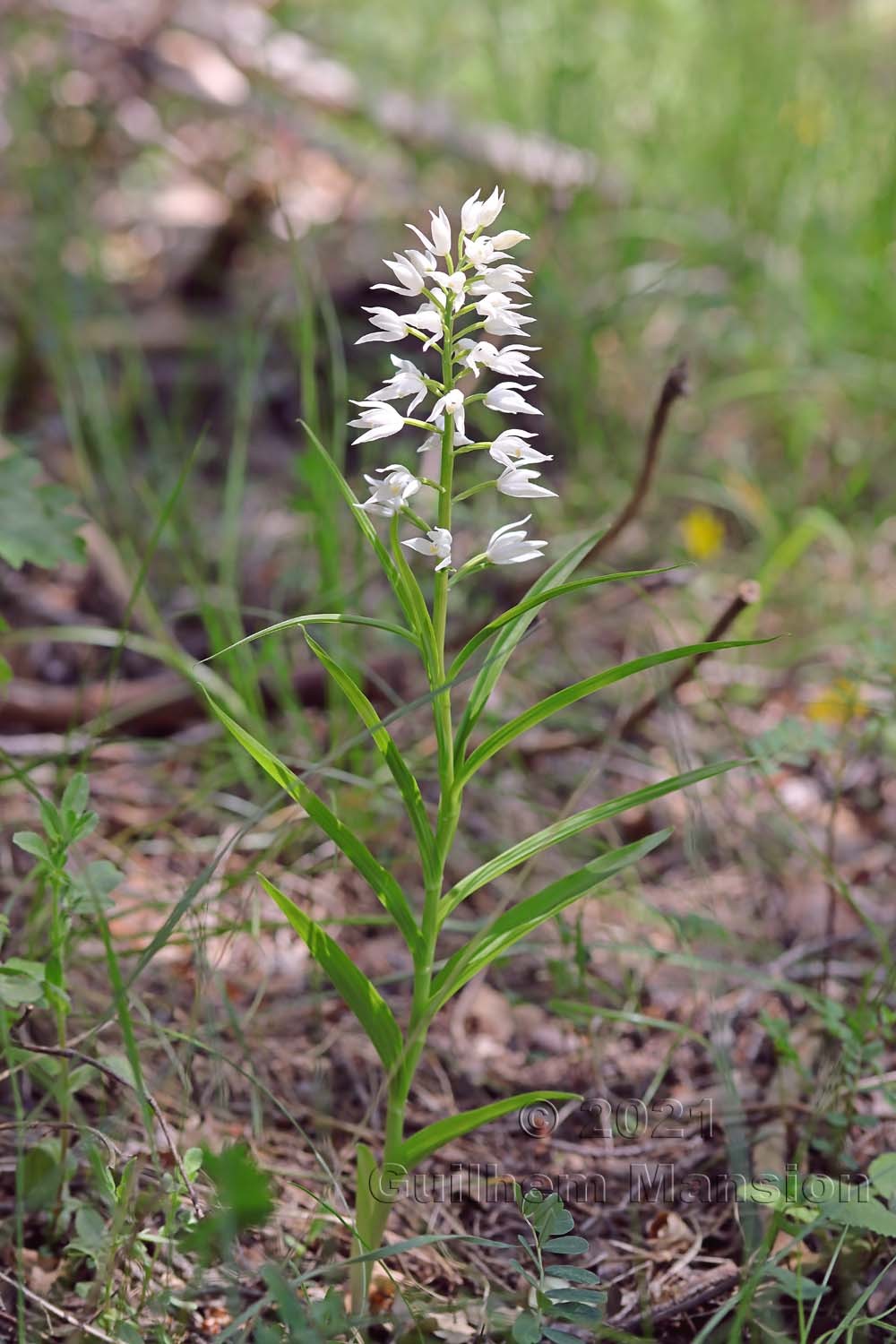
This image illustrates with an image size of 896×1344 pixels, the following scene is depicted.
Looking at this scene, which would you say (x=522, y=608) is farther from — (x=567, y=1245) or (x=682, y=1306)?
(x=682, y=1306)

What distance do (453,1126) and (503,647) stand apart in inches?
19.5

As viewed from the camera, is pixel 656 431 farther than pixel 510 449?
Yes

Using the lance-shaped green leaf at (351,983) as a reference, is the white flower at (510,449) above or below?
above

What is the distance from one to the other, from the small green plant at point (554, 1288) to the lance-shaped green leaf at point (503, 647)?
18.3 inches

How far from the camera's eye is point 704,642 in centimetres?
162

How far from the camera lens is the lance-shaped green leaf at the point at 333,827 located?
3.60 ft

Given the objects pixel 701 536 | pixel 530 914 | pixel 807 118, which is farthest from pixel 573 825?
pixel 807 118

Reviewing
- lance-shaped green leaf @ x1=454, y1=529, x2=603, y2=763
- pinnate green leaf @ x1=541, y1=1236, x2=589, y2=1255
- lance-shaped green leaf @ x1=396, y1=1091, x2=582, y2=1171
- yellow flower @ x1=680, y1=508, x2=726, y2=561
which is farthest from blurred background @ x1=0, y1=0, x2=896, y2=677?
pinnate green leaf @ x1=541, y1=1236, x2=589, y2=1255

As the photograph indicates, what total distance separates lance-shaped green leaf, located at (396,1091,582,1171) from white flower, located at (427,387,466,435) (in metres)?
0.65

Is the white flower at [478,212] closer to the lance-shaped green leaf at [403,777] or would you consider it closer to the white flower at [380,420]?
the white flower at [380,420]

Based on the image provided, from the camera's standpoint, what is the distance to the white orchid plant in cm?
106

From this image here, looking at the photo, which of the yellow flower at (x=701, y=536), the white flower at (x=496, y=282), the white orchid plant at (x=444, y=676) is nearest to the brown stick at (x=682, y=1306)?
the white orchid plant at (x=444, y=676)

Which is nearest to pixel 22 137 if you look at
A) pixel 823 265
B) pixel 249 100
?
pixel 249 100

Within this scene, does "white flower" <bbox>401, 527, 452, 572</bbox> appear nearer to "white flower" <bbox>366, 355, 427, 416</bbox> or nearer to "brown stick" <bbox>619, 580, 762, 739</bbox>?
"white flower" <bbox>366, 355, 427, 416</bbox>
